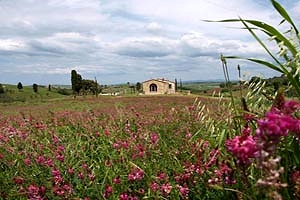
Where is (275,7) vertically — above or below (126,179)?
above

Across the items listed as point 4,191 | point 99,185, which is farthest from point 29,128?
point 99,185

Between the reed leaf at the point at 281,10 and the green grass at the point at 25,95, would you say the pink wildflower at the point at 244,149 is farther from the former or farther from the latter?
the green grass at the point at 25,95

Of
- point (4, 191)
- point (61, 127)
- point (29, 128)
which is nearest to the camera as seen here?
point (4, 191)

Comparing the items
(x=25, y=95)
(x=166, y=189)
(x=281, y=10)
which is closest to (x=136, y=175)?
(x=166, y=189)

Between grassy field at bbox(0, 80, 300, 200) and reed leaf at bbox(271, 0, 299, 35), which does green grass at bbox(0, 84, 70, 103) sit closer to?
grassy field at bbox(0, 80, 300, 200)

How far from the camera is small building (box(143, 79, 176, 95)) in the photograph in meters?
92.7

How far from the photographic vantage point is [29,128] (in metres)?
7.40

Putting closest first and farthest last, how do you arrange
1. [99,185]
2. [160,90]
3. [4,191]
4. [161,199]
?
[161,199] → [99,185] → [4,191] → [160,90]

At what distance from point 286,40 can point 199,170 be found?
1311mm

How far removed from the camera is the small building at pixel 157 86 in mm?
92688

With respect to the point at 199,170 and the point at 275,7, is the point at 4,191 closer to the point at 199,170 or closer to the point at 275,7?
the point at 199,170

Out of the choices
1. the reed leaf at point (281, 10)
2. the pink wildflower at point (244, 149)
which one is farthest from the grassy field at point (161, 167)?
the reed leaf at point (281, 10)

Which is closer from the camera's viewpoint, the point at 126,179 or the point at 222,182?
the point at 222,182

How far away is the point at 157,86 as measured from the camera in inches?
3684
